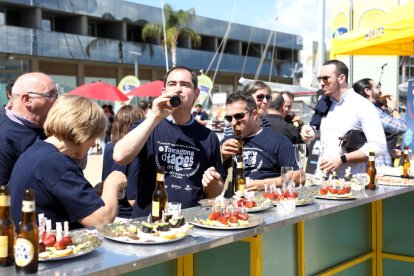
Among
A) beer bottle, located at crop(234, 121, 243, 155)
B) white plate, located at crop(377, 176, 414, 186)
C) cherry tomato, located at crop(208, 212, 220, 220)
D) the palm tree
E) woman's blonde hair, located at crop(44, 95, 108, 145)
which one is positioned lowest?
white plate, located at crop(377, 176, 414, 186)

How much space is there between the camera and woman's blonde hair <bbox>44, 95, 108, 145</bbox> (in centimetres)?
251

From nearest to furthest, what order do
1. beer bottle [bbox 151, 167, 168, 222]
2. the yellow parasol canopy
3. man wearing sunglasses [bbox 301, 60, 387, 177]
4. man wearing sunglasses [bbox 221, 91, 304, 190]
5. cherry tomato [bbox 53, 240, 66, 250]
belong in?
1. cherry tomato [bbox 53, 240, 66, 250]
2. beer bottle [bbox 151, 167, 168, 222]
3. man wearing sunglasses [bbox 221, 91, 304, 190]
4. man wearing sunglasses [bbox 301, 60, 387, 177]
5. the yellow parasol canopy

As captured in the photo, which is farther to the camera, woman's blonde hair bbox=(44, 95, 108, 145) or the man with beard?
the man with beard

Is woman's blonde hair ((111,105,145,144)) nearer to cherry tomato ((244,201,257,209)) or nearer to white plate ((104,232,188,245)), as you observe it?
cherry tomato ((244,201,257,209))

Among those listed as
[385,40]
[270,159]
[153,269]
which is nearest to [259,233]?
[153,269]

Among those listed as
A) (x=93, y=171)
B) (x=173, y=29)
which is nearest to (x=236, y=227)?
(x=93, y=171)

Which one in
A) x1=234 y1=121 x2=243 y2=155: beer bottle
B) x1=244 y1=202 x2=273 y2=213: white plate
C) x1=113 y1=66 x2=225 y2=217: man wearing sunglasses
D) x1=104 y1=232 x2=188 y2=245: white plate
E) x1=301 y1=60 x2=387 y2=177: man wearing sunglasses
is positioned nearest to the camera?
x1=104 y1=232 x2=188 y2=245: white plate

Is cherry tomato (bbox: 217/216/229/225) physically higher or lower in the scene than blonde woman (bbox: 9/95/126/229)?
lower

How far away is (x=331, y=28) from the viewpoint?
14508 millimetres

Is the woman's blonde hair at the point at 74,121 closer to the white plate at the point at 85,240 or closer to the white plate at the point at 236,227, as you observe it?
the white plate at the point at 85,240

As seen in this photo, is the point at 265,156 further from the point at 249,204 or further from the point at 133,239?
the point at 133,239

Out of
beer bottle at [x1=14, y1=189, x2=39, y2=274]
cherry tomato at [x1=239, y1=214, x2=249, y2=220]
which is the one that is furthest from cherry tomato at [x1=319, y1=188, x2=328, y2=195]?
beer bottle at [x1=14, y1=189, x2=39, y2=274]

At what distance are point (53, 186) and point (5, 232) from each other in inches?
18.9

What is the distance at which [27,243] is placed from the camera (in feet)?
5.98
